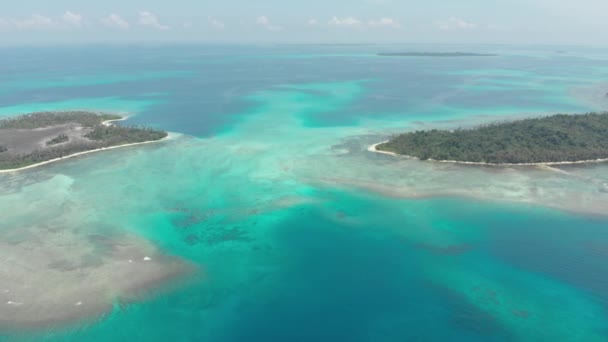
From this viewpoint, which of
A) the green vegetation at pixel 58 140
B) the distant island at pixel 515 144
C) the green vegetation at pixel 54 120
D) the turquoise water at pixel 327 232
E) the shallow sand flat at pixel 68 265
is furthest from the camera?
the green vegetation at pixel 54 120

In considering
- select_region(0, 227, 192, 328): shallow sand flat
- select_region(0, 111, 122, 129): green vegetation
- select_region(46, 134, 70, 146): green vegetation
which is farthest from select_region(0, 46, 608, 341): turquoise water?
select_region(0, 111, 122, 129): green vegetation

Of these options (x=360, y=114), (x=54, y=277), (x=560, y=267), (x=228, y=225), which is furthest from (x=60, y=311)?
(x=360, y=114)

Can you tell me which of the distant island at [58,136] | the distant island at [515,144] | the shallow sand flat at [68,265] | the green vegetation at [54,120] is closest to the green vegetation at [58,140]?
the distant island at [58,136]

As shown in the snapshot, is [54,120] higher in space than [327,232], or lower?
higher

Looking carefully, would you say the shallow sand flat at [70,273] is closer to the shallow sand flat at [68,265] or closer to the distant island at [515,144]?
the shallow sand flat at [68,265]

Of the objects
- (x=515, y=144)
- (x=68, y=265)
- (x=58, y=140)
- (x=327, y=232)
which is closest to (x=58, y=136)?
(x=58, y=140)

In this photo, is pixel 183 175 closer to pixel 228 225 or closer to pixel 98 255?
pixel 228 225

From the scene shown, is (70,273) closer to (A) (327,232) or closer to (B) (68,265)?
(B) (68,265)
